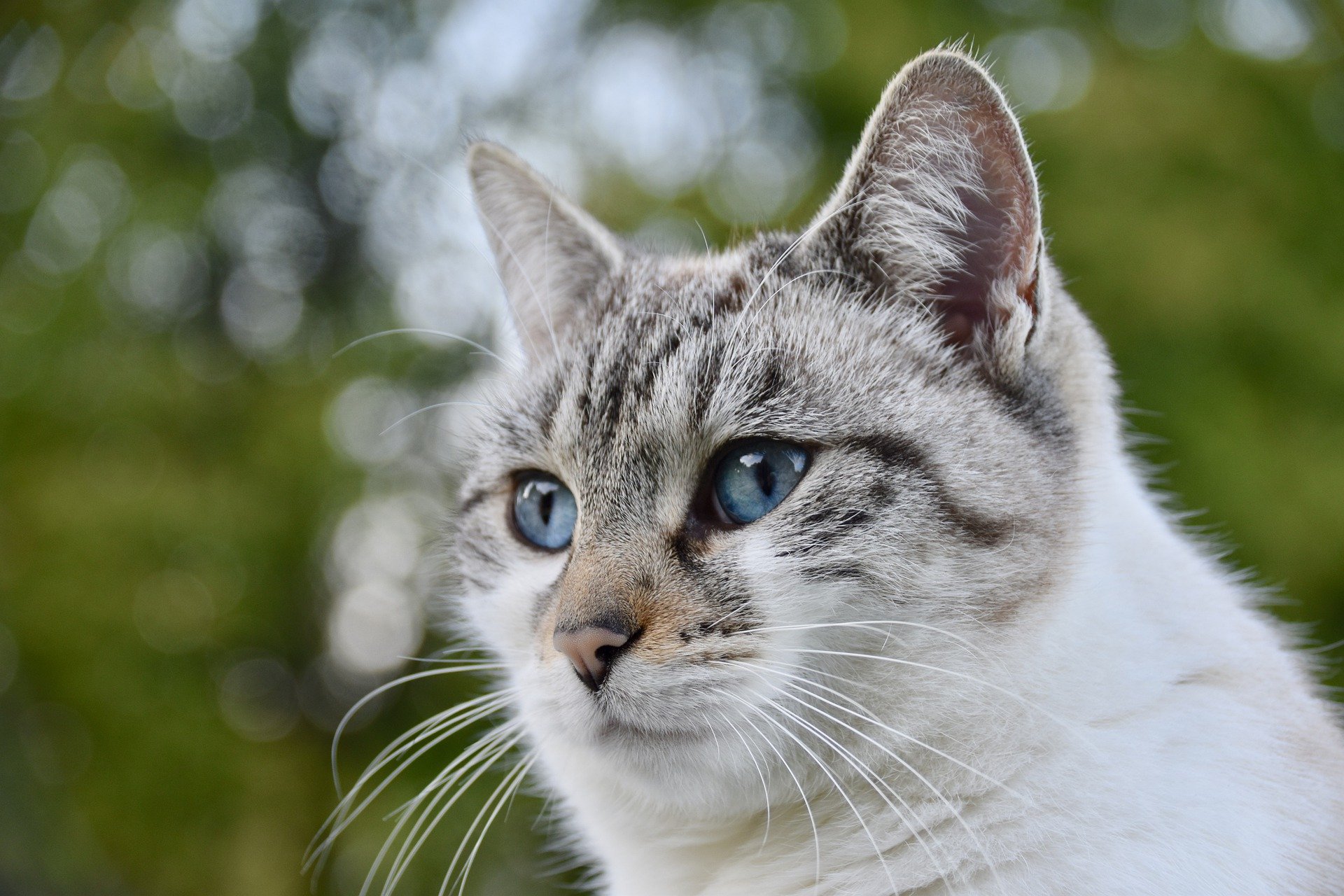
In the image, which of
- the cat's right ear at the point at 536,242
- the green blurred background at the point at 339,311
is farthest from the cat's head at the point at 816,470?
the green blurred background at the point at 339,311

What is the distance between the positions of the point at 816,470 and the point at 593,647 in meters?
0.52

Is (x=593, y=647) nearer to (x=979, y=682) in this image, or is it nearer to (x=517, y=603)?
(x=517, y=603)

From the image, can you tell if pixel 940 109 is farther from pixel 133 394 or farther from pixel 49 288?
pixel 49 288

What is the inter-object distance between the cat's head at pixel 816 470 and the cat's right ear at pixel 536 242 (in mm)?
463

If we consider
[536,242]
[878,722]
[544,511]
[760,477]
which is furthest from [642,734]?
[536,242]

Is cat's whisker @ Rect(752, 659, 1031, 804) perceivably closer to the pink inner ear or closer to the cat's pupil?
the cat's pupil

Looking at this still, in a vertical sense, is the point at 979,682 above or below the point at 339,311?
below

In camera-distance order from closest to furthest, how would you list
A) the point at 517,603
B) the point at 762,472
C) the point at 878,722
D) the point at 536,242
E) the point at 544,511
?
the point at 878,722 → the point at 762,472 → the point at 517,603 → the point at 544,511 → the point at 536,242

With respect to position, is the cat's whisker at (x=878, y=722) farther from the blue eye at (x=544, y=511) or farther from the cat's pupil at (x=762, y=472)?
the blue eye at (x=544, y=511)

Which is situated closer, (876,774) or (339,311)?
(876,774)

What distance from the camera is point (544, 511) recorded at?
2305 mm

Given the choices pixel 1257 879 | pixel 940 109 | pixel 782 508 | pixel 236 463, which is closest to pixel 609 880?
pixel 782 508

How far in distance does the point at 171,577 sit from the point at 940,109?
5183mm

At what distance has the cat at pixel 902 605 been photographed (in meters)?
1.73
